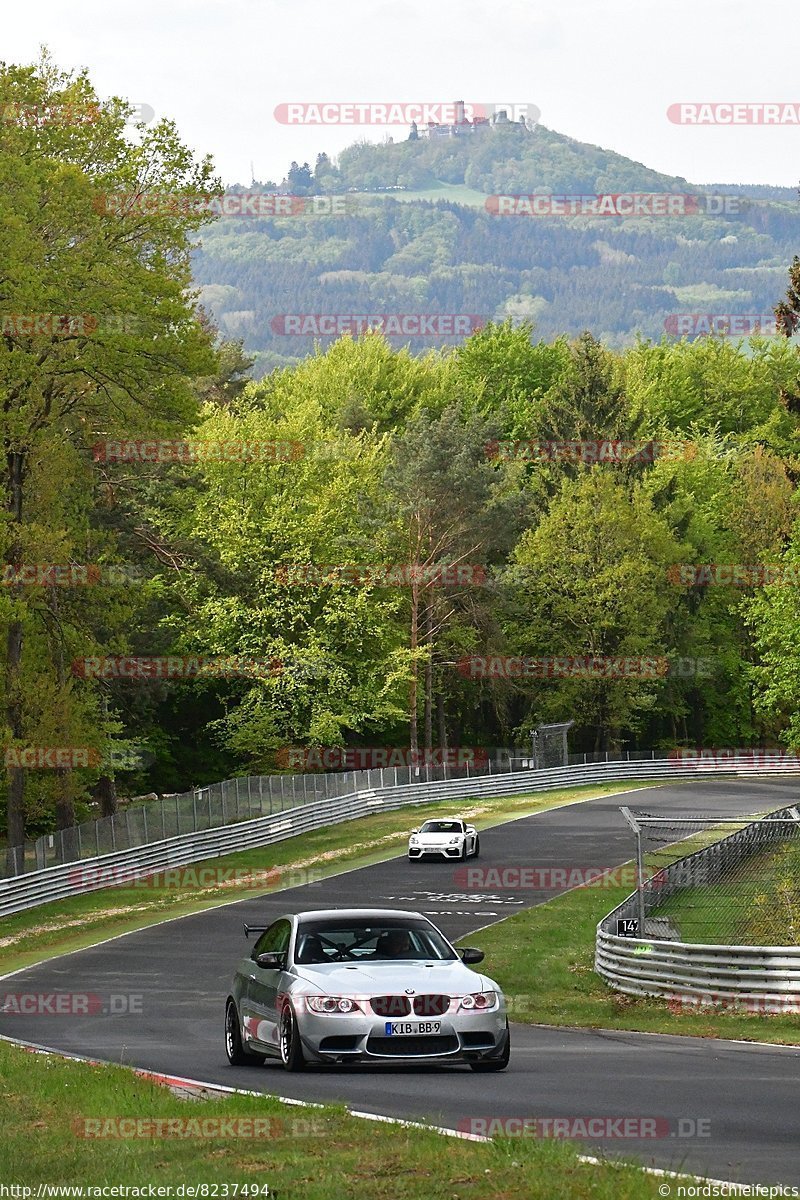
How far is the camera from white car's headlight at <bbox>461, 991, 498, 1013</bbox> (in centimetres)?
1375

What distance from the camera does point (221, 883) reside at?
44.2 m

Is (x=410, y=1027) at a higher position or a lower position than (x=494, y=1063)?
higher

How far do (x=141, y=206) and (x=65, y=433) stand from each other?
19.1 feet

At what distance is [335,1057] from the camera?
45.4 ft

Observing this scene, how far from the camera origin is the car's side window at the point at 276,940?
49.8 ft

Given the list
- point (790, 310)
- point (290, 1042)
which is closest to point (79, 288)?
point (790, 310)

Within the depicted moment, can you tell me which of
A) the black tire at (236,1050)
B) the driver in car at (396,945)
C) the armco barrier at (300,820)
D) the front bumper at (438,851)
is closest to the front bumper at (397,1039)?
the driver in car at (396,945)

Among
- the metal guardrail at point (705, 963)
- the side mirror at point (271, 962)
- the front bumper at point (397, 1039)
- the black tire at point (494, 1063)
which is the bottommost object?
the metal guardrail at point (705, 963)

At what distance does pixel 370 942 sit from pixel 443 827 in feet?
108

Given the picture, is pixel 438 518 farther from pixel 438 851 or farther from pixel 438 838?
pixel 438 851

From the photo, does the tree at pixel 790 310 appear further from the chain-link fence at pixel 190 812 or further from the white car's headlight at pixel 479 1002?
the white car's headlight at pixel 479 1002

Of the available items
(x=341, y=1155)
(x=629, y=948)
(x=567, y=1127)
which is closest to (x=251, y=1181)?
(x=341, y=1155)

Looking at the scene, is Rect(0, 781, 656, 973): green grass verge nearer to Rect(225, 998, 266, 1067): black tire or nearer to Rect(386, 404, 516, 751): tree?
Rect(225, 998, 266, 1067): black tire

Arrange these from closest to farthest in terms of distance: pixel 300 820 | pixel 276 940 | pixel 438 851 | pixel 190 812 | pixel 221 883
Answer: pixel 276 940
pixel 221 883
pixel 438 851
pixel 190 812
pixel 300 820
